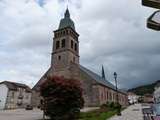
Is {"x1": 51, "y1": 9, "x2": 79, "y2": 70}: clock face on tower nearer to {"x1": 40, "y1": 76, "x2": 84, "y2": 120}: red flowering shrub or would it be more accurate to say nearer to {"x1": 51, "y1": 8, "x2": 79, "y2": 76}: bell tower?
{"x1": 51, "y1": 8, "x2": 79, "y2": 76}: bell tower

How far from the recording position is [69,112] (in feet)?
79.5

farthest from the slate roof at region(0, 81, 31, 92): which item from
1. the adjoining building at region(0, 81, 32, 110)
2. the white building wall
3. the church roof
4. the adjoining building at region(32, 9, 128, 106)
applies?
the church roof

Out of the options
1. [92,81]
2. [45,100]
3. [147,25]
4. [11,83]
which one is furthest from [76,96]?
[11,83]

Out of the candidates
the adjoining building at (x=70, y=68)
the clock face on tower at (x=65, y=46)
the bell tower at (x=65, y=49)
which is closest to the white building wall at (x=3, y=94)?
the adjoining building at (x=70, y=68)

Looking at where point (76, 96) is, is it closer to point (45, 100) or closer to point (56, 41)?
point (45, 100)

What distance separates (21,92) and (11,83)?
5.25 m

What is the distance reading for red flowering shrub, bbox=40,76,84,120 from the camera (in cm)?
2402

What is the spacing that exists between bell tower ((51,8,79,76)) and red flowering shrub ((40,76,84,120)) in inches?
1415

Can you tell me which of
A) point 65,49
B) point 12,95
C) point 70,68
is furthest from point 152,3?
point 12,95

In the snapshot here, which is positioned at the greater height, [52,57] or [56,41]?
[56,41]

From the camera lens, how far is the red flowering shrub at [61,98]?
24.0 metres

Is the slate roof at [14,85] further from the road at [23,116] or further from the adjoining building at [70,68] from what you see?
the road at [23,116]

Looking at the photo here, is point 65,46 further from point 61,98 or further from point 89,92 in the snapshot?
point 61,98

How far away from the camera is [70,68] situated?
202 ft
